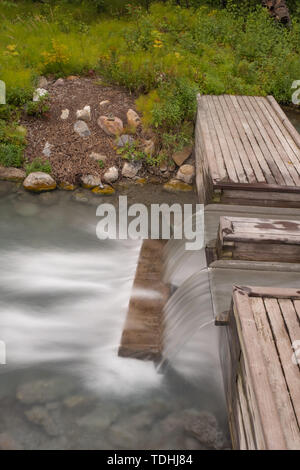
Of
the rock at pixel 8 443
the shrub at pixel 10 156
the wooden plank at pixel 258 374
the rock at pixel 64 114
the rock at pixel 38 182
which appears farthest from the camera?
the rock at pixel 64 114

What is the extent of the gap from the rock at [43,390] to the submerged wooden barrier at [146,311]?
0.79m

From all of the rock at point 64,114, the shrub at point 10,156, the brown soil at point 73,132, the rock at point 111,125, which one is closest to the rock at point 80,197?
the brown soil at point 73,132

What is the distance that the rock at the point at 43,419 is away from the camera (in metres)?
4.00

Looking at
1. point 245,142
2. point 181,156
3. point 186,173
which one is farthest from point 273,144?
point 181,156

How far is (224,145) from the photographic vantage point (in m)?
6.83

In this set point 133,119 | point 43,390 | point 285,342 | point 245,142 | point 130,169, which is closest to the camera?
point 285,342

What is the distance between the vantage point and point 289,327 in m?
3.47

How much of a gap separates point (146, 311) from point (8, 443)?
2.31 metres

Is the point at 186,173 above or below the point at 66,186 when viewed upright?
above

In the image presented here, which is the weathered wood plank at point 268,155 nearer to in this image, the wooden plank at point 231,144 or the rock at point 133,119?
the wooden plank at point 231,144

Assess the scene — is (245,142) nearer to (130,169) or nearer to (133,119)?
(130,169)

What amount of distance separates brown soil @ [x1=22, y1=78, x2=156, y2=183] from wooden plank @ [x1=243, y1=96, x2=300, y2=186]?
105 inches
